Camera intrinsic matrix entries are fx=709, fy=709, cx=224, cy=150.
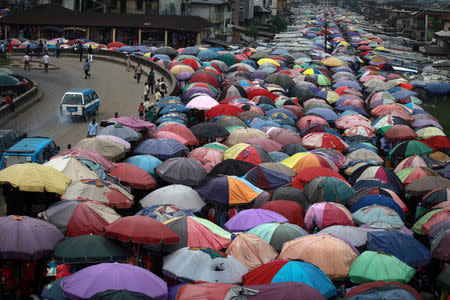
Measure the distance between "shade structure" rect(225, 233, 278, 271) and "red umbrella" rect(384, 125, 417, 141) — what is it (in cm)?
1418

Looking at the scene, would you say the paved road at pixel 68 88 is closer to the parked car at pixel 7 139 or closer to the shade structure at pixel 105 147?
the parked car at pixel 7 139

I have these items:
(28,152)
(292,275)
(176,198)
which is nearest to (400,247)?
(292,275)

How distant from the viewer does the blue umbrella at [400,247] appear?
14016 millimetres

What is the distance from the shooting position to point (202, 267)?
12.0 metres

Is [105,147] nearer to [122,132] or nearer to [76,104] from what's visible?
[122,132]

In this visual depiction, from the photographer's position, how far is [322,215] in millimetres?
16000

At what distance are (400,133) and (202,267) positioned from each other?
16.3m

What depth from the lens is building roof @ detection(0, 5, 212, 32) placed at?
6072 cm

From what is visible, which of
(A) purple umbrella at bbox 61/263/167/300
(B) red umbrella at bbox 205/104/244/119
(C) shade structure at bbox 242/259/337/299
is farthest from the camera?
(B) red umbrella at bbox 205/104/244/119

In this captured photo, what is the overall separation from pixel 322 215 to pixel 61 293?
713 cm

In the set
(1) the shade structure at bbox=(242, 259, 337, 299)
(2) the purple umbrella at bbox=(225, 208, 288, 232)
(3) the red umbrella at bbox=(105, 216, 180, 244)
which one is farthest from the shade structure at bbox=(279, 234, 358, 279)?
(3) the red umbrella at bbox=(105, 216, 180, 244)

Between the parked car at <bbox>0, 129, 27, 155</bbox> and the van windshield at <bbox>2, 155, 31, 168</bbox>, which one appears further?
the parked car at <bbox>0, 129, 27, 155</bbox>

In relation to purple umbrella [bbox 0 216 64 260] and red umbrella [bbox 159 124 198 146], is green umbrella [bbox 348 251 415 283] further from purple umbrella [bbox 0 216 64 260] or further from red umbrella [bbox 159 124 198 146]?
red umbrella [bbox 159 124 198 146]

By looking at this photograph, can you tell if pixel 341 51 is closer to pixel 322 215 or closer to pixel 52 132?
pixel 52 132
